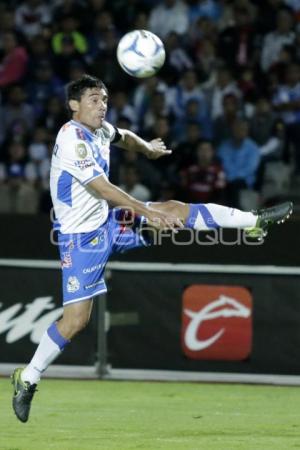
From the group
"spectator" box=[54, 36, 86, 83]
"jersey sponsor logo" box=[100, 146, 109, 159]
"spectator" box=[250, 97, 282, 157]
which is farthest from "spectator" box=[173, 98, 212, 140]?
"jersey sponsor logo" box=[100, 146, 109, 159]

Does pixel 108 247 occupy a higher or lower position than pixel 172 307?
higher

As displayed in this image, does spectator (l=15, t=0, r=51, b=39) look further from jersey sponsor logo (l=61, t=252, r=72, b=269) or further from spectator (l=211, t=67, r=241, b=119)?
jersey sponsor logo (l=61, t=252, r=72, b=269)

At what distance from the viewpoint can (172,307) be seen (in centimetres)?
1127

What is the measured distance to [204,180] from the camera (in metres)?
14.1

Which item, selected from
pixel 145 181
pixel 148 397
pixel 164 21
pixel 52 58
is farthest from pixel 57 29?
pixel 148 397

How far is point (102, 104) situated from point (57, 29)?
853cm

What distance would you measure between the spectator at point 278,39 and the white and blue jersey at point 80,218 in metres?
7.22

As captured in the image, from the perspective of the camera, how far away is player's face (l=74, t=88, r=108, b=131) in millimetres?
8648

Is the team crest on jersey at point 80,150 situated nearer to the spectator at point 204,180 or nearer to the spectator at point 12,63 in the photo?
the spectator at point 204,180

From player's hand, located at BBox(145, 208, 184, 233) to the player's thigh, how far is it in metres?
0.15

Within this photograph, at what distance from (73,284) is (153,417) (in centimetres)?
132

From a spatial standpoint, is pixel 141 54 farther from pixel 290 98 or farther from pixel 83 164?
pixel 290 98

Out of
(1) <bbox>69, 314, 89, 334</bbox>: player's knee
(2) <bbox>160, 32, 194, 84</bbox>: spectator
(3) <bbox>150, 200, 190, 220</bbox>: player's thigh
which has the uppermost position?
(2) <bbox>160, 32, 194, 84</bbox>: spectator

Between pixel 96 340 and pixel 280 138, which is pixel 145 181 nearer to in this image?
pixel 280 138
